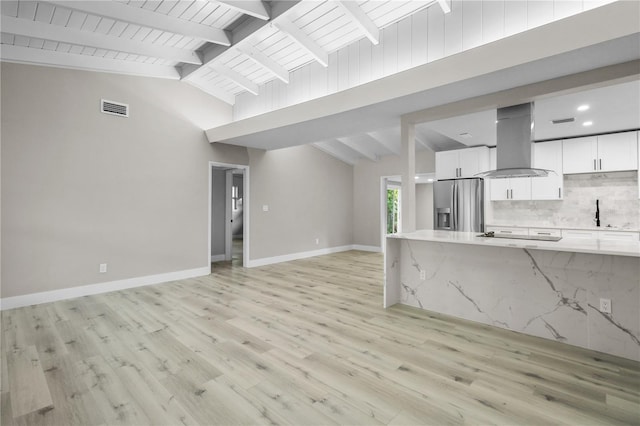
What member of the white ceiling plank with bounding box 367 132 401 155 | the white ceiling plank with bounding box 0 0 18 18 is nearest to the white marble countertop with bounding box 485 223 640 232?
the white ceiling plank with bounding box 367 132 401 155

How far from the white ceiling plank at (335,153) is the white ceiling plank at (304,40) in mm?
3567

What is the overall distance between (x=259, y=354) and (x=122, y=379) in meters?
0.99

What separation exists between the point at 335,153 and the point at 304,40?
451 cm

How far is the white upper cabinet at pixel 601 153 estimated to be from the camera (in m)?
4.62

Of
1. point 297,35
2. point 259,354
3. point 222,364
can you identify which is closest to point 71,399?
point 222,364

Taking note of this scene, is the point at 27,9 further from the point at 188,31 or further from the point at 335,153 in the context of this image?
the point at 335,153

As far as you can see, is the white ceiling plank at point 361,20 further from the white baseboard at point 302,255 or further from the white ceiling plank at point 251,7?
the white baseboard at point 302,255

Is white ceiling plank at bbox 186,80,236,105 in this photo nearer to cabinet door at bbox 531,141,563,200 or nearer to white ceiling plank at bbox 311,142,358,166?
white ceiling plank at bbox 311,142,358,166

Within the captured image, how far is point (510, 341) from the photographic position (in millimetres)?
2840

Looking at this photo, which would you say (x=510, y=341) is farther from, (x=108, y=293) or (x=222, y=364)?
(x=108, y=293)

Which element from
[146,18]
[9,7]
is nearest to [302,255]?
[146,18]

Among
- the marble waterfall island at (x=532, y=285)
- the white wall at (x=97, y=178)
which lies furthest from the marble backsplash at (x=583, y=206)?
the white wall at (x=97, y=178)

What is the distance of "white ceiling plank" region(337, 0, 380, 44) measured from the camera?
318 centimetres

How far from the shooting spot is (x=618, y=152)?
471cm
